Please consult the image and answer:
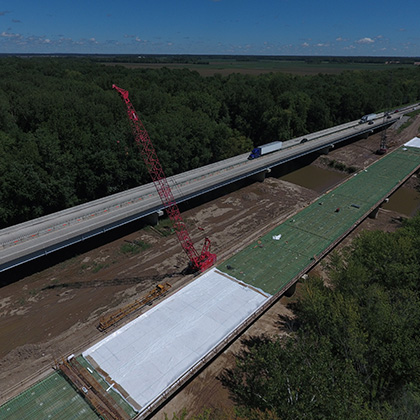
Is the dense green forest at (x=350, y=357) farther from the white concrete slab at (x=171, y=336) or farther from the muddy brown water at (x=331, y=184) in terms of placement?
the muddy brown water at (x=331, y=184)

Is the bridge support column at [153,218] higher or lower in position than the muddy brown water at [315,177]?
higher

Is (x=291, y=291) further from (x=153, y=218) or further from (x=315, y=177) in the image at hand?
(x=315, y=177)

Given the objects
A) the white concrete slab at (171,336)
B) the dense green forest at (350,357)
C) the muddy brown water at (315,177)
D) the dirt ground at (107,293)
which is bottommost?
the muddy brown water at (315,177)

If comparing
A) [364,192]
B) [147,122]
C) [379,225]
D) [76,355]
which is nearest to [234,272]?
[76,355]

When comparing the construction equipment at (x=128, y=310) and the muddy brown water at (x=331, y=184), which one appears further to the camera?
the muddy brown water at (x=331, y=184)

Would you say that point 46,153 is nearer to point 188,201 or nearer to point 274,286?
point 188,201

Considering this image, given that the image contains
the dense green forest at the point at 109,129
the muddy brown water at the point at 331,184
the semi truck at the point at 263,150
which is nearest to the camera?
the dense green forest at the point at 109,129

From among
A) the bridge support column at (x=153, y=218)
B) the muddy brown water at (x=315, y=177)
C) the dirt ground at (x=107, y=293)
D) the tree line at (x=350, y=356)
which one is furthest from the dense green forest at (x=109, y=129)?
the tree line at (x=350, y=356)

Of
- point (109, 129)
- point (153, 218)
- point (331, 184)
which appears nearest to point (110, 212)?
point (153, 218)
